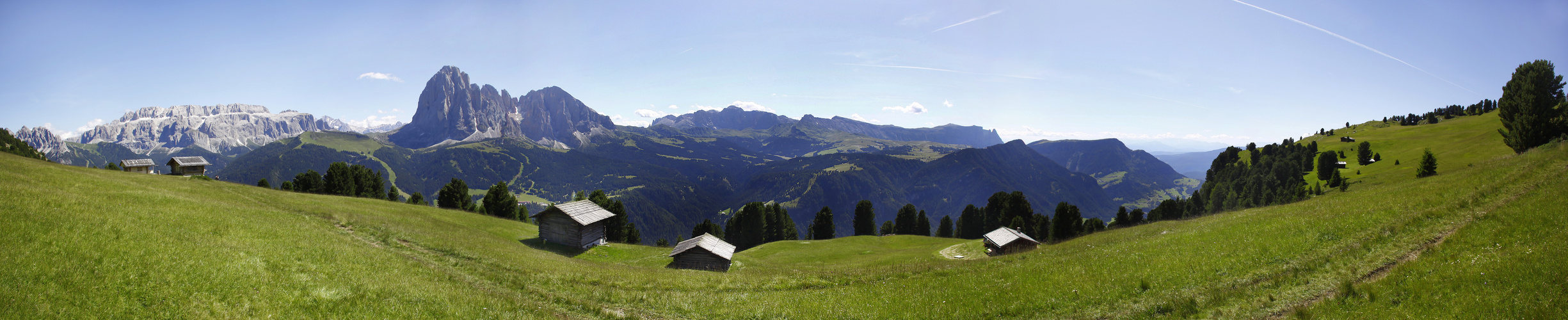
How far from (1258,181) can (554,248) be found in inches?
5046

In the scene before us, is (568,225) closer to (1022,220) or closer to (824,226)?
(824,226)

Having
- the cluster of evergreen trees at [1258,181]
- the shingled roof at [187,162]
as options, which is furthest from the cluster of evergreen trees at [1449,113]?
the shingled roof at [187,162]

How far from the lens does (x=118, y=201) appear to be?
16672 millimetres

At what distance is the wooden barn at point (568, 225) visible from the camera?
125ft

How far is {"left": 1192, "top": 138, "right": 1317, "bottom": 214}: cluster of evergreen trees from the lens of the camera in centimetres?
8503

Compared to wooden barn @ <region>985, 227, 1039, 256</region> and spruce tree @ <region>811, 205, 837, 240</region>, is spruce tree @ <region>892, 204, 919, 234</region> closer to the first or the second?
spruce tree @ <region>811, 205, 837, 240</region>

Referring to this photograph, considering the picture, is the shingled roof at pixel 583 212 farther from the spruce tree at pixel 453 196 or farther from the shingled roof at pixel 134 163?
the shingled roof at pixel 134 163

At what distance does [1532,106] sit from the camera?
3684cm

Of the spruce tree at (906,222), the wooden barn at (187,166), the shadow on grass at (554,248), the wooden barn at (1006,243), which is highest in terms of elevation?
the wooden barn at (187,166)

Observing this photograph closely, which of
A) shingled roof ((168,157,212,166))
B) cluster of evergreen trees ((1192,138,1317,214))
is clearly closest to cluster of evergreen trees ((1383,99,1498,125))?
cluster of evergreen trees ((1192,138,1317,214))

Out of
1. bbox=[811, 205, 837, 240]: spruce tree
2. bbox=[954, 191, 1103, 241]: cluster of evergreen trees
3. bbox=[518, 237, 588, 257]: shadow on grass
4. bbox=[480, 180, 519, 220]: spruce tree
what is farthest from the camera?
bbox=[811, 205, 837, 240]: spruce tree

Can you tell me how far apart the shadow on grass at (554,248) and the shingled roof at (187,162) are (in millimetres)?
60220

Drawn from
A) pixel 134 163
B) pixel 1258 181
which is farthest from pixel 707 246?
pixel 1258 181

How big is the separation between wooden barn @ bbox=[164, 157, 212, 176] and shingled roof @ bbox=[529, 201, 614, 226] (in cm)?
6144
